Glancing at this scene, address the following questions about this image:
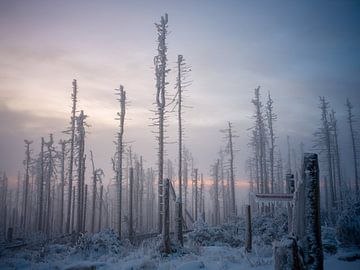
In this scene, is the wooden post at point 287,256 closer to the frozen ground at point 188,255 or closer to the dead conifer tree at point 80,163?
the frozen ground at point 188,255

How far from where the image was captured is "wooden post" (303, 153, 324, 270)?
4.32 metres

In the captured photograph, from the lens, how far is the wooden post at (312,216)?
14.2 ft

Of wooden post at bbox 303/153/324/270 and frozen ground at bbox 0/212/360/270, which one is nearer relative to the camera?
wooden post at bbox 303/153/324/270

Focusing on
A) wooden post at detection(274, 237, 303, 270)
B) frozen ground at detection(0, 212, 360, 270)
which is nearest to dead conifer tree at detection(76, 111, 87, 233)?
frozen ground at detection(0, 212, 360, 270)

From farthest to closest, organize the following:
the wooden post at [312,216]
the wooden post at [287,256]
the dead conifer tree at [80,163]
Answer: the dead conifer tree at [80,163]
the wooden post at [312,216]
the wooden post at [287,256]

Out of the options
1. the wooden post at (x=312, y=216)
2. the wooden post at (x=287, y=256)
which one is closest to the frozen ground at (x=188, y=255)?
the wooden post at (x=312, y=216)

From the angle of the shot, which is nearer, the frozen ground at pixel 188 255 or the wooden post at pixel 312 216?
the wooden post at pixel 312 216

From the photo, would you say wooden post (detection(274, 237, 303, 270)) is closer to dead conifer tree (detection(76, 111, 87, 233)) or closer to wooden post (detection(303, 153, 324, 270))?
wooden post (detection(303, 153, 324, 270))

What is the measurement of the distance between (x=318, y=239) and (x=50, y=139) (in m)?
40.1

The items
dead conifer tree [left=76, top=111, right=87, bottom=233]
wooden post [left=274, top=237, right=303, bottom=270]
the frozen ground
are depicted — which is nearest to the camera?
wooden post [left=274, top=237, right=303, bottom=270]

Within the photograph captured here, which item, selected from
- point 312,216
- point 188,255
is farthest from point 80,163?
point 312,216

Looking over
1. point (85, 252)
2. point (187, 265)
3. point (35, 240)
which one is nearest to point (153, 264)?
point (187, 265)

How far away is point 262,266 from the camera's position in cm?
831

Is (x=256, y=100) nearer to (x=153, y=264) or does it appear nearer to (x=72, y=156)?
(x=72, y=156)
